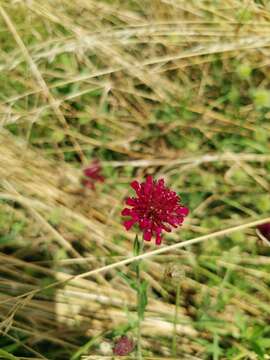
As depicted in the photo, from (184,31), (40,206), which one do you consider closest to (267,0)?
(184,31)

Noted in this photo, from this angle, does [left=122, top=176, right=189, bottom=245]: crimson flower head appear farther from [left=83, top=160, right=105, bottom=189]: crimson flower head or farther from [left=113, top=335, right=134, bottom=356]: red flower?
[left=83, top=160, right=105, bottom=189]: crimson flower head

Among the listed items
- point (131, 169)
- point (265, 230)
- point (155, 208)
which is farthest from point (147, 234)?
point (131, 169)

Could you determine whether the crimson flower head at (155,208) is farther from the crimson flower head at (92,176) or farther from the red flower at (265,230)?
the crimson flower head at (92,176)

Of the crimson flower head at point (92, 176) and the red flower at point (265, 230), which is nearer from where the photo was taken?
the red flower at point (265, 230)

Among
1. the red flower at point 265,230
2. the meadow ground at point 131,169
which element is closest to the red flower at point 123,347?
the meadow ground at point 131,169

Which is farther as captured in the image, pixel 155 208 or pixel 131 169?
pixel 131 169

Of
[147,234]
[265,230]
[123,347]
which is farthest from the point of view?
[265,230]

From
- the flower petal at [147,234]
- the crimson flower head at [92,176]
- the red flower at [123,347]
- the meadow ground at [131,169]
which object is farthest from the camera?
the crimson flower head at [92,176]

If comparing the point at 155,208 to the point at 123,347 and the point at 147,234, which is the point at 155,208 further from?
the point at 123,347

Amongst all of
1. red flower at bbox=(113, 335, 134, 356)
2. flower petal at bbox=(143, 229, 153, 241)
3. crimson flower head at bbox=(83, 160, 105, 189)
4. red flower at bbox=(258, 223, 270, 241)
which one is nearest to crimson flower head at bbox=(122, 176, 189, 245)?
flower petal at bbox=(143, 229, 153, 241)
